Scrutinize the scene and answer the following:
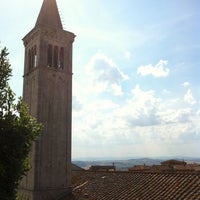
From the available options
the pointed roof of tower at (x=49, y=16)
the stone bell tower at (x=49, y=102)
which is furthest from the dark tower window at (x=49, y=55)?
the pointed roof of tower at (x=49, y=16)

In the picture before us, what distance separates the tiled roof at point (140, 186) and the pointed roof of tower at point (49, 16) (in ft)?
36.8

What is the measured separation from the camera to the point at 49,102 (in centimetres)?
2030

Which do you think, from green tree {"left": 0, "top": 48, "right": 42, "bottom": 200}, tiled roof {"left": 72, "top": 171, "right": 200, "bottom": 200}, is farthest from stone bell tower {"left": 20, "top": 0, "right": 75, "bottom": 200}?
green tree {"left": 0, "top": 48, "right": 42, "bottom": 200}

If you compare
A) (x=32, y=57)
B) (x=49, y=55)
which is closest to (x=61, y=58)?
(x=49, y=55)

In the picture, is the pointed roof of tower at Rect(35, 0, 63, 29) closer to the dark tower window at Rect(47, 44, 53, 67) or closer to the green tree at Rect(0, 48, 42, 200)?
the dark tower window at Rect(47, 44, 53, 67)

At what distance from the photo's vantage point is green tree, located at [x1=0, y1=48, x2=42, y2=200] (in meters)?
11.5

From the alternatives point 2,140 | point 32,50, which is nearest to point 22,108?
point 2,140

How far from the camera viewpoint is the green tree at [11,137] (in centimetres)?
1149

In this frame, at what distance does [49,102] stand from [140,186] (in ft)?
27.0

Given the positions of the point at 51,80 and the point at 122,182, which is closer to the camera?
the point at 122,182

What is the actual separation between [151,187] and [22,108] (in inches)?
302

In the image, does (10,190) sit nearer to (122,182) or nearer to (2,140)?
(2,140)

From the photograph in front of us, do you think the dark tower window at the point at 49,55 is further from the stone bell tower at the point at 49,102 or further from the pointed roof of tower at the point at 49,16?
the pointed roof of tower at the point at 49,16

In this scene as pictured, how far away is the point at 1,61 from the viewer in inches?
505
